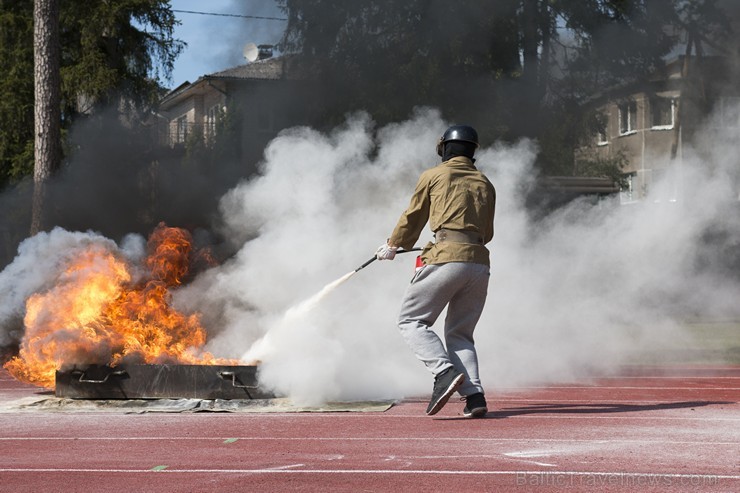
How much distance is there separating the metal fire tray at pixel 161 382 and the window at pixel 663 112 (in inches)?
476

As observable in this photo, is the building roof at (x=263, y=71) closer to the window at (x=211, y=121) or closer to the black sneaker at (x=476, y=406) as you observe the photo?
the window at (x=211, y=121)

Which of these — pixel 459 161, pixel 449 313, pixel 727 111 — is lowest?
pixel 449 313

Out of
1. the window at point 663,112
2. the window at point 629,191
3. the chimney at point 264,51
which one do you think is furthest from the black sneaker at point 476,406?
the chimney at point 264,51

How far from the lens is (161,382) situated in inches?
349

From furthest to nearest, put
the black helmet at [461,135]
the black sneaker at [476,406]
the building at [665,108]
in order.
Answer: the building at [665,108], the black helmet at [461,135], the black sneaker at [476,406]

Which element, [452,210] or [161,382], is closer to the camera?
[452,210]

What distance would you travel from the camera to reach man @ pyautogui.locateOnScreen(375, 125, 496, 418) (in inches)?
304

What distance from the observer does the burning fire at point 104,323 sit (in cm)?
895

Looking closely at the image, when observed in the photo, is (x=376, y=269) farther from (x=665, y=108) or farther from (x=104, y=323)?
(x=665, y=108)

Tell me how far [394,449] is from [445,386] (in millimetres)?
1201

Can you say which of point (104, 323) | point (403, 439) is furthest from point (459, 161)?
point (104, 323)

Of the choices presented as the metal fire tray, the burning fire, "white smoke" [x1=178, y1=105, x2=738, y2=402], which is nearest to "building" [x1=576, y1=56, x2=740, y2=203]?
"white smoke" [x1=178, y1=105, x2=738, y2=402]

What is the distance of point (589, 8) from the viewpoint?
19.8m

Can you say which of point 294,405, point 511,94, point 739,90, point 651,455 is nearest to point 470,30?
point 511,94
